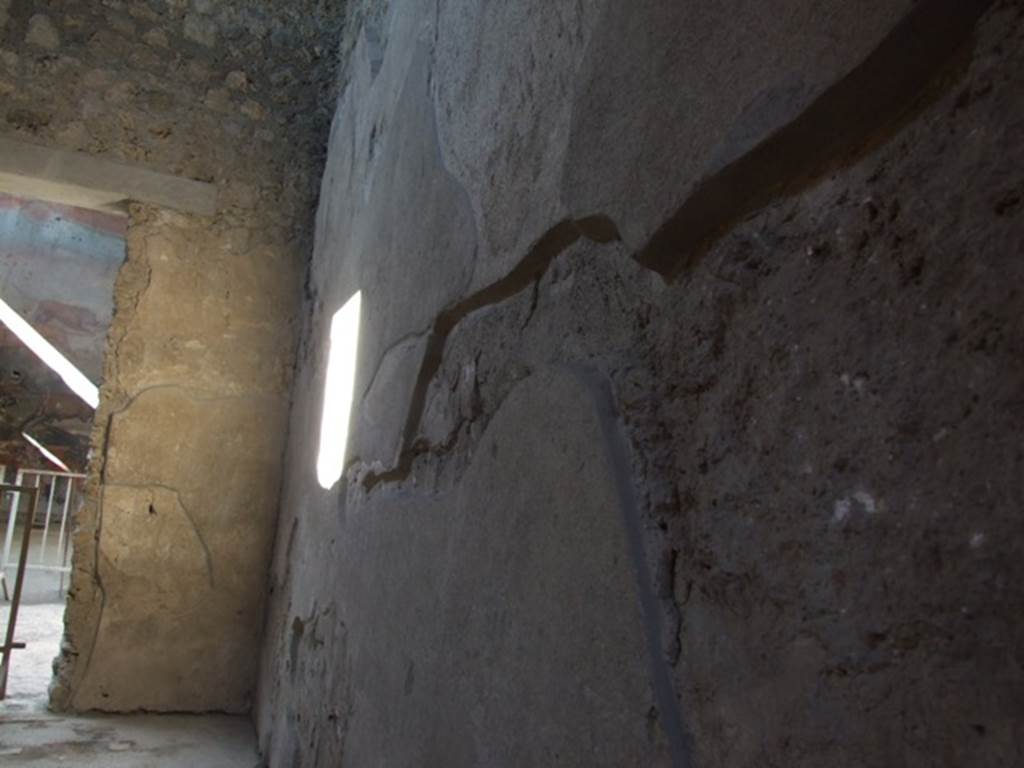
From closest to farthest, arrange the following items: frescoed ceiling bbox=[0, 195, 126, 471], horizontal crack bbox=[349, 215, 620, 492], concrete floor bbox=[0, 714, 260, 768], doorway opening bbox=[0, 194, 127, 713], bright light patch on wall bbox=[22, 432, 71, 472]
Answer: horizontal crack bbox=[349, 215, 620, 492] < concrete floor bbox=[0, 714, 260, 768] < doorway opening bbox=[0, 194, 127, 713] < bright light patch on wall bbox=[22, 432, 71, 472] < frescoed ceiling bbox=[0, 195, 126, 471]

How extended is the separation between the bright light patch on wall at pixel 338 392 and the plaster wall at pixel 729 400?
2.81 ft

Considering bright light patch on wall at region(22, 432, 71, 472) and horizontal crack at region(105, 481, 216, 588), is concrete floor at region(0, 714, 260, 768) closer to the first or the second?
horizontal crack at region(105, 481, 216, 588)

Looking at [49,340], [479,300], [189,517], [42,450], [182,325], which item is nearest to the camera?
[479,300]

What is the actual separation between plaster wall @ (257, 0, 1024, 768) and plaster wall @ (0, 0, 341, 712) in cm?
219

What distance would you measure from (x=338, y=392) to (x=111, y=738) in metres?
1.42

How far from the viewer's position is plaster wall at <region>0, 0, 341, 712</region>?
3064 millimetres

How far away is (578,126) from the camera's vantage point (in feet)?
2.81

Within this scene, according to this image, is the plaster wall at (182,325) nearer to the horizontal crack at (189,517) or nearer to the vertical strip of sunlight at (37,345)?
the horizontal crack at (189,517)

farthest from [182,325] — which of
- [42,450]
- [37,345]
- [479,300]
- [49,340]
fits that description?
[49,340]

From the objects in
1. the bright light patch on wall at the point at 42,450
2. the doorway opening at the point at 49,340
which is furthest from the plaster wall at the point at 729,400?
the bright light patch on wall at the point at 42,450

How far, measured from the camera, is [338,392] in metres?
2.27

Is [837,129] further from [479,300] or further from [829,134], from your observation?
[479,300]

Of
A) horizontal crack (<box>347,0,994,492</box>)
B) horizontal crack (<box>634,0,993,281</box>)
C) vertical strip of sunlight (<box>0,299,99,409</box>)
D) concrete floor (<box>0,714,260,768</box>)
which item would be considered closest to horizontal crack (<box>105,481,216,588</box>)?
concrete floor (<box>0,714,260,768</box>)

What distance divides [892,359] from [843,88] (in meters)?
0.17
